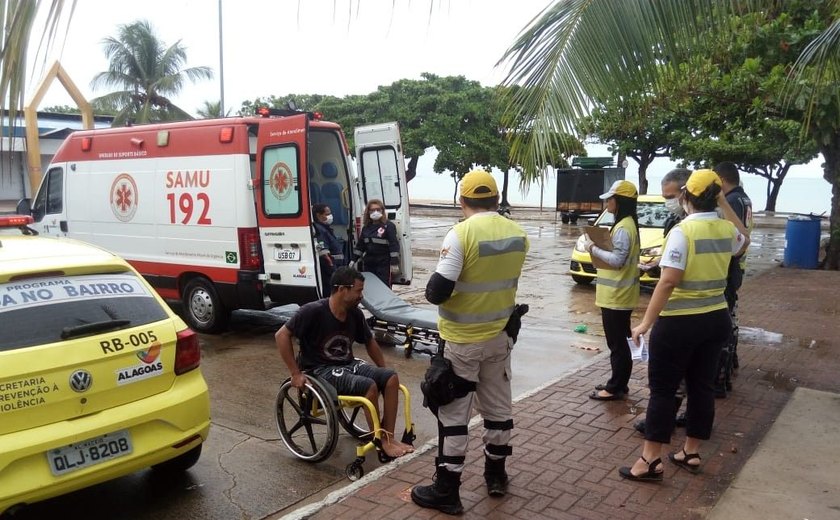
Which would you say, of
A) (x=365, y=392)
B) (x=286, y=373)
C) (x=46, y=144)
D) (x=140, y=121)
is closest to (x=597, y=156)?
(x=140, y=121)

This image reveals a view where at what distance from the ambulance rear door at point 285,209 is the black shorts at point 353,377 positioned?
10.3 ft

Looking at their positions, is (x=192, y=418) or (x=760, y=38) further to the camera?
(x=760, y=38)

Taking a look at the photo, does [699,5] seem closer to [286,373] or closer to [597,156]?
[286,373]

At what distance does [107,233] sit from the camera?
9.17m

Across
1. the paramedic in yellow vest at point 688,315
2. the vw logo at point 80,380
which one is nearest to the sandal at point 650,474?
the paramedic in yellow vest at point 688,315

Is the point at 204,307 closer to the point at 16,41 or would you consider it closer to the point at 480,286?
the point at 480,286

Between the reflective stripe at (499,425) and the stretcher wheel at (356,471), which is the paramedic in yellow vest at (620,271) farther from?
the stretcher wheel at (356,471)

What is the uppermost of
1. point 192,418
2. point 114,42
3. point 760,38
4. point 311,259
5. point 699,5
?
point 114,42

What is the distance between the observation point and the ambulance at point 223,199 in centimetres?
757

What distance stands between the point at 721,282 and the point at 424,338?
3818 mm

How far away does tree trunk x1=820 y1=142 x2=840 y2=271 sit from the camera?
12.6m

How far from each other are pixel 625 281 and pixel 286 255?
3.97 m

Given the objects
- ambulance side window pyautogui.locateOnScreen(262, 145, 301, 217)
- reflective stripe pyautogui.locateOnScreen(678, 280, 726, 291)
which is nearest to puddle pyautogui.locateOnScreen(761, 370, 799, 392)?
reflective stripe pyautogui.locateOnScreen(678, 280, 726, 291)

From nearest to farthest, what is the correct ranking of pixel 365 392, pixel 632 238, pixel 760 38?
pixel 365 392, pixel 632 238, pixel 760 38
